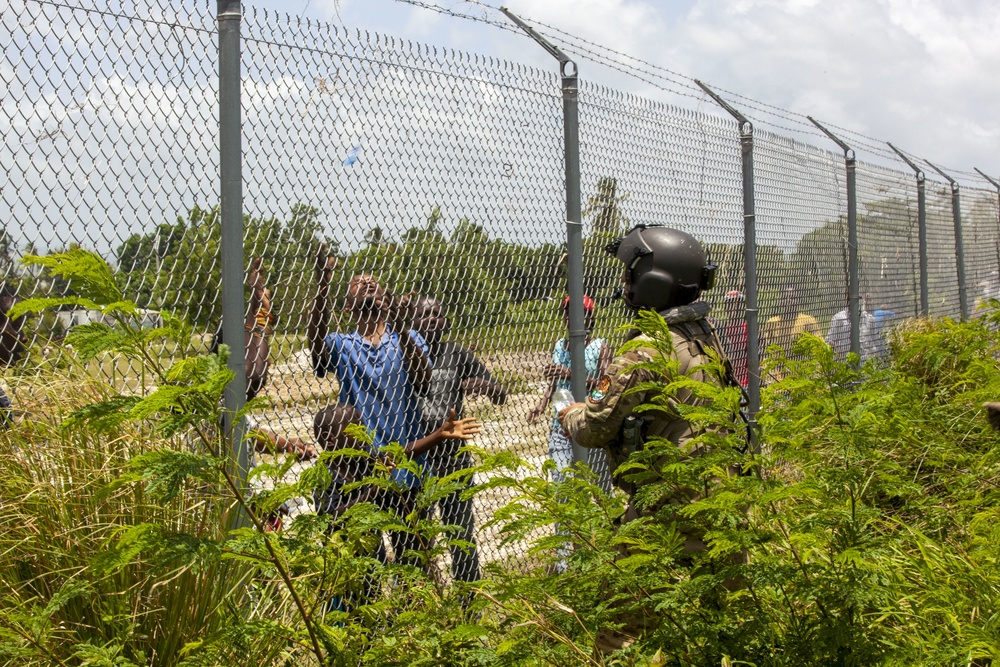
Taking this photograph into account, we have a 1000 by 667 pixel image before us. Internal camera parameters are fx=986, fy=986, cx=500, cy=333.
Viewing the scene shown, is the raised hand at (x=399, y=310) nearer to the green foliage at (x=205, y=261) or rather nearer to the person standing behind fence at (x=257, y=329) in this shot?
the green foliage at (x=205, y=261)

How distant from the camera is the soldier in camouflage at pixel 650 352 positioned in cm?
360

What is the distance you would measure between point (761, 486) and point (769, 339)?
4868 mm

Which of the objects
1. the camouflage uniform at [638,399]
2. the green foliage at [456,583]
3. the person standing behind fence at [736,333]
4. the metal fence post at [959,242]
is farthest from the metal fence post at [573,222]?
the metal fence post at [959,242]

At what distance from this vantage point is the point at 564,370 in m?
4.95

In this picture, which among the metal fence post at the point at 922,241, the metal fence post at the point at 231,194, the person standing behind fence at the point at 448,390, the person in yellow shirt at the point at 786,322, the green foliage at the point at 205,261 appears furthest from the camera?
the metal fence post at the point at 922,241

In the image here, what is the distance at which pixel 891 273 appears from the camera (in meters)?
10.1

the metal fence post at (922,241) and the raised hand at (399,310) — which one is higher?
the metal fence post at (922,241)

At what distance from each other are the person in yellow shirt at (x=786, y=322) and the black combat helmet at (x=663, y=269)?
131 inches

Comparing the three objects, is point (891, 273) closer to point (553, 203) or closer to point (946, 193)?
point (946, 193)

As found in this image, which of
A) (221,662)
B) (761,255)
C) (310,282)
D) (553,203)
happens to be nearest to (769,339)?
(761,255)

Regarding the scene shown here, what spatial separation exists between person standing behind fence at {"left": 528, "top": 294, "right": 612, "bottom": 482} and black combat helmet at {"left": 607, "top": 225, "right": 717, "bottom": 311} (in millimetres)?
803

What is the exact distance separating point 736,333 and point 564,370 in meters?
2.18

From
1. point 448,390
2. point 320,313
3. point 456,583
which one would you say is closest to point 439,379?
point 448,390

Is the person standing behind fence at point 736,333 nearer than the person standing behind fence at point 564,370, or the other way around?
the person standing behind fence at point 564,370
